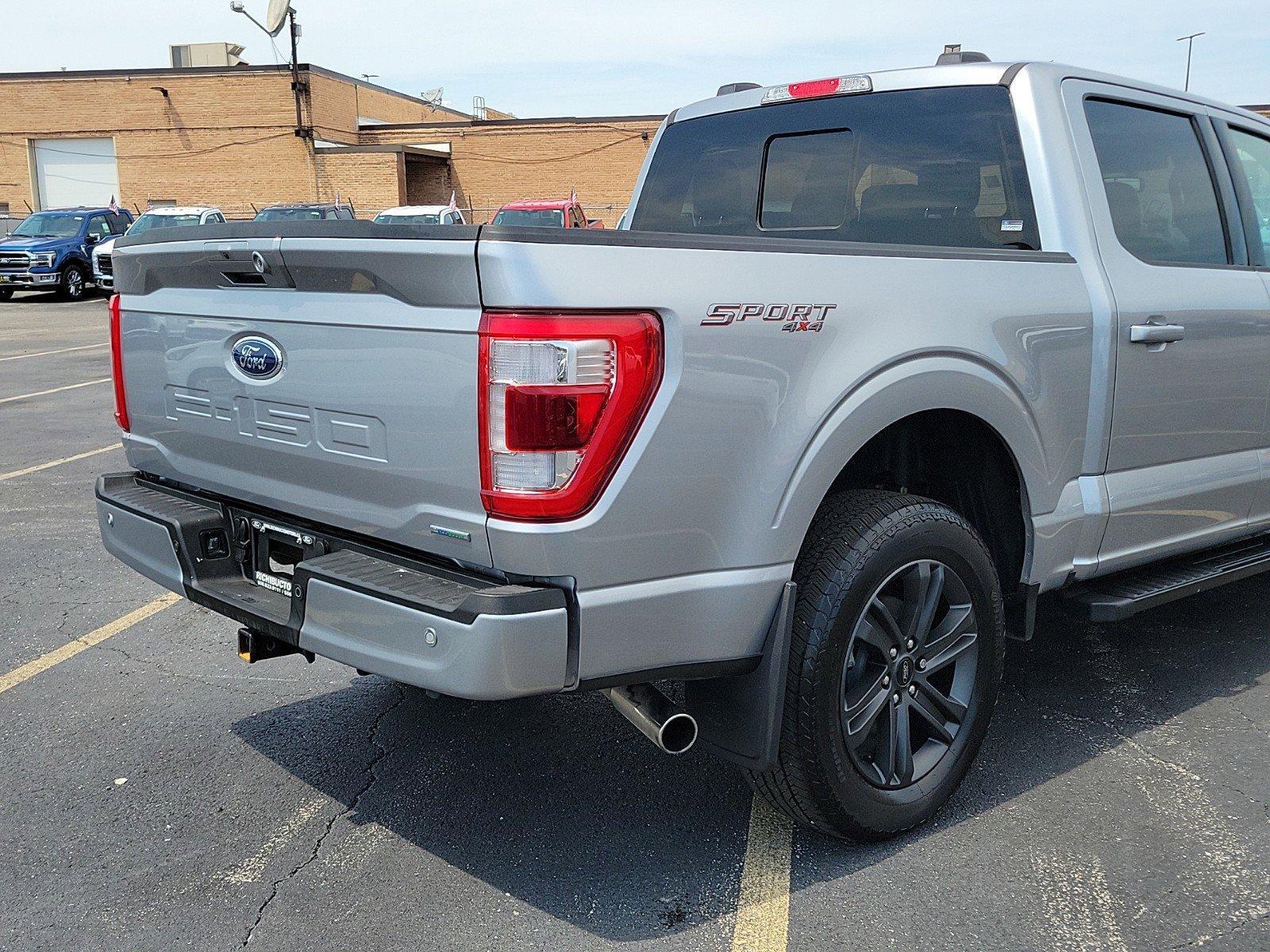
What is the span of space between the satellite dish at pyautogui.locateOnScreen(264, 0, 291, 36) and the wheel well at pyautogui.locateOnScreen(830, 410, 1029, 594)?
36.6m

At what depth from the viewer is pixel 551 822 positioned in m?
3.36

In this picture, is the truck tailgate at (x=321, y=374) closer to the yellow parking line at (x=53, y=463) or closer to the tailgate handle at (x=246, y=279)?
the tailgate handle at (x=246, y=279)

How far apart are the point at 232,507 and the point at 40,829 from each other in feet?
3.49

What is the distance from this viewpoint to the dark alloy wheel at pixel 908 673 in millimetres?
3076

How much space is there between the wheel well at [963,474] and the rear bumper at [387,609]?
1.16 metres

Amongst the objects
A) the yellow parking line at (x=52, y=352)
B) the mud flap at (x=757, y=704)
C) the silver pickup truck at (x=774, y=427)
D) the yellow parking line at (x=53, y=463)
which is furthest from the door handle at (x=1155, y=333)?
the yellow parking line at (x=52, y=352)

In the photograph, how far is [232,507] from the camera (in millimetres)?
3230

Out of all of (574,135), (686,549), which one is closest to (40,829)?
(686,549)

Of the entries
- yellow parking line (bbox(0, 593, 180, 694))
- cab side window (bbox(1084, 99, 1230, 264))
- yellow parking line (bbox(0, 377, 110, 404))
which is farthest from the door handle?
yellow parking line (bbox(0, 377, 110, 404))

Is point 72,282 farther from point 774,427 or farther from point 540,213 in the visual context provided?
point 774,427

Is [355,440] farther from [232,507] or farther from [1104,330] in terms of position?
[1104,330]

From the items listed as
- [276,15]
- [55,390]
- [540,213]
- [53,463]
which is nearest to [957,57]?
[53,463]

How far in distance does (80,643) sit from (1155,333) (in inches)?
165

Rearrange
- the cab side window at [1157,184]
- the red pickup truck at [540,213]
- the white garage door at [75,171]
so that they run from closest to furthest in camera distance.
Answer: the cab side window at [1157,184], the red pickup truck at [540,213], the white garage door at [75,171]
